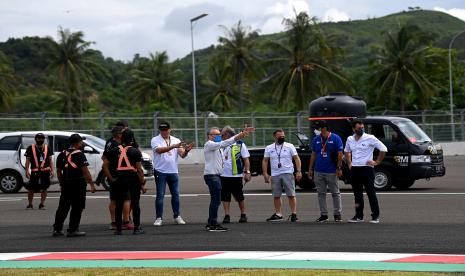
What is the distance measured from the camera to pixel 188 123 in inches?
1688

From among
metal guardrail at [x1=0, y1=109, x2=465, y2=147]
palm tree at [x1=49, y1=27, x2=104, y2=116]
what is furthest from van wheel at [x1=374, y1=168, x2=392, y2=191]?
palm tree at [x1=49, y1=27, x2=104, y2=116]

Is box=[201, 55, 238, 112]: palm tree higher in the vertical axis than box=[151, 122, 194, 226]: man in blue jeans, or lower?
higher

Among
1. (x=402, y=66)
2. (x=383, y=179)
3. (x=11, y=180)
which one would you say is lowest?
(x=383, y=179)

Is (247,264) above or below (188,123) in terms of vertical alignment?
below

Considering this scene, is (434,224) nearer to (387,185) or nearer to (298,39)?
(387,185)

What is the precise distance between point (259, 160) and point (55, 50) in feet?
203

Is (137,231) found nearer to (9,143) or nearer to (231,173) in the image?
(231,173)

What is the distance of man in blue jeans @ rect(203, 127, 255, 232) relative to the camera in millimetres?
14094

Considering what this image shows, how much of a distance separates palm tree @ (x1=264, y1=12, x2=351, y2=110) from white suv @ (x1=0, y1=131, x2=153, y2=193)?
45.3 meters

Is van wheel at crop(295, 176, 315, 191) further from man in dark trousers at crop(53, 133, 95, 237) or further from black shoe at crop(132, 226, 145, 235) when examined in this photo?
man in dark trousers at crop(53, 133, 95, 237)

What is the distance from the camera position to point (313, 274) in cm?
932

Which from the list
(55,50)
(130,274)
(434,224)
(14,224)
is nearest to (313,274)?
(130,274)

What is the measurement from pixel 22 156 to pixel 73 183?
11.2 m

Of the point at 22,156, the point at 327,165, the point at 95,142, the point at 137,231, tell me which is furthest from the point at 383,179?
the point at 137,231
